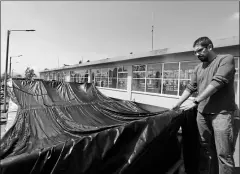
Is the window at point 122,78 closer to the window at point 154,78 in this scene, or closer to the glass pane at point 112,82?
the glass pane at point 112,82

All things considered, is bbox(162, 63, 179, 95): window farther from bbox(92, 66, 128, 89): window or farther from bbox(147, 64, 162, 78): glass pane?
→ bbox(92, 66, 128, 89): window

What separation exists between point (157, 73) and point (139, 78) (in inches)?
45.1

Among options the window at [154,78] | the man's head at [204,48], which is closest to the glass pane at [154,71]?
the window at [154,78]

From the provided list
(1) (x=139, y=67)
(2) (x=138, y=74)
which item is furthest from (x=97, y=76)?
(1) (x=139, y=67)

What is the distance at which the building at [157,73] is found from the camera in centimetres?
504

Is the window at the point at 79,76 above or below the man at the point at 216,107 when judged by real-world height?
above

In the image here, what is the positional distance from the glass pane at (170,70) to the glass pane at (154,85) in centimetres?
53

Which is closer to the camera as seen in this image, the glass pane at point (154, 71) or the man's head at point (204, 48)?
the man's head at point (204, 48)

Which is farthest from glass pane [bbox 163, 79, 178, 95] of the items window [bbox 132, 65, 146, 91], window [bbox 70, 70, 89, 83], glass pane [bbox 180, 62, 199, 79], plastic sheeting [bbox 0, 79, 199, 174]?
window [bbox 70, 70, 89, 83]

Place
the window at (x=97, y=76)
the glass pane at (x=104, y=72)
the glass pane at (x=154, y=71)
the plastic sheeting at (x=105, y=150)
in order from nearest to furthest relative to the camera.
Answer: the plastic sheeting at (x=105, y=150), the glass pane at (x=154, y=71), the glass pane at (x=104, y=72), the window at (x=97, y=76)

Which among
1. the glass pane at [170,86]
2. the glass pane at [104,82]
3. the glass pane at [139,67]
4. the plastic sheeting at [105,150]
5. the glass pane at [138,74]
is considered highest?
the glass pane at [139,67]

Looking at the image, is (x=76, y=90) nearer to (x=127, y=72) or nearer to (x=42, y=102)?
(x=42, y=102)

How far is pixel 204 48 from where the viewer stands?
1686 mm

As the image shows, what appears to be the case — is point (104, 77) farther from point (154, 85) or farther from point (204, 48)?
point (204, 48)
